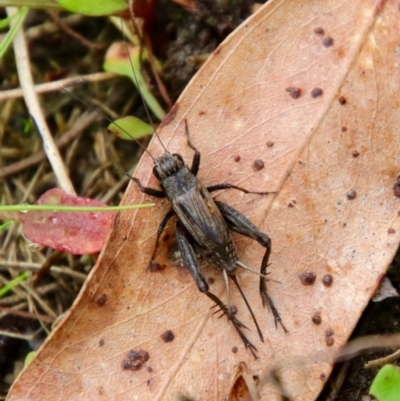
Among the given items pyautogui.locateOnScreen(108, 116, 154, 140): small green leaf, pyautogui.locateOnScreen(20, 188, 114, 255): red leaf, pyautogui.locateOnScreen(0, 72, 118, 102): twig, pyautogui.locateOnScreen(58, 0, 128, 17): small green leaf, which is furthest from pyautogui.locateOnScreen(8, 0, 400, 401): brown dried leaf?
pyautogui.locateOnScreen(0, 72, 118, 102): twig

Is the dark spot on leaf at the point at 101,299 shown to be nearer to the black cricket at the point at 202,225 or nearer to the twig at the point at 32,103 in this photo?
the black cricket at the point at 202,225

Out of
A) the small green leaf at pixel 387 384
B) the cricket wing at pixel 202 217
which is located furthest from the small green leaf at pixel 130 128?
the small green leaf at pixel 387 384

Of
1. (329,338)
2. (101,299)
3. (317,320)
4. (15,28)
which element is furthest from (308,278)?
(15,28)

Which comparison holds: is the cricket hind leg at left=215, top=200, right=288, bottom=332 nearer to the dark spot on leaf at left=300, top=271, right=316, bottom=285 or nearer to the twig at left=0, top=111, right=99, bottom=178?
the dark spot on leaf at left=300, top=271, right=316, bottom=285

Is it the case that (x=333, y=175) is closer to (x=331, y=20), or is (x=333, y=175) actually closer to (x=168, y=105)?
(x=331, y=20)

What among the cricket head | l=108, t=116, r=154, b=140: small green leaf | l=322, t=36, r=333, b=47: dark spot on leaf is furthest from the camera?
l=108, t=116, r=154, b=140: small green leaf

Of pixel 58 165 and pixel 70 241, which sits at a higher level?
pixel 58 165

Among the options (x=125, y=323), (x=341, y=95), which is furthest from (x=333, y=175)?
(x=125, y=323)
